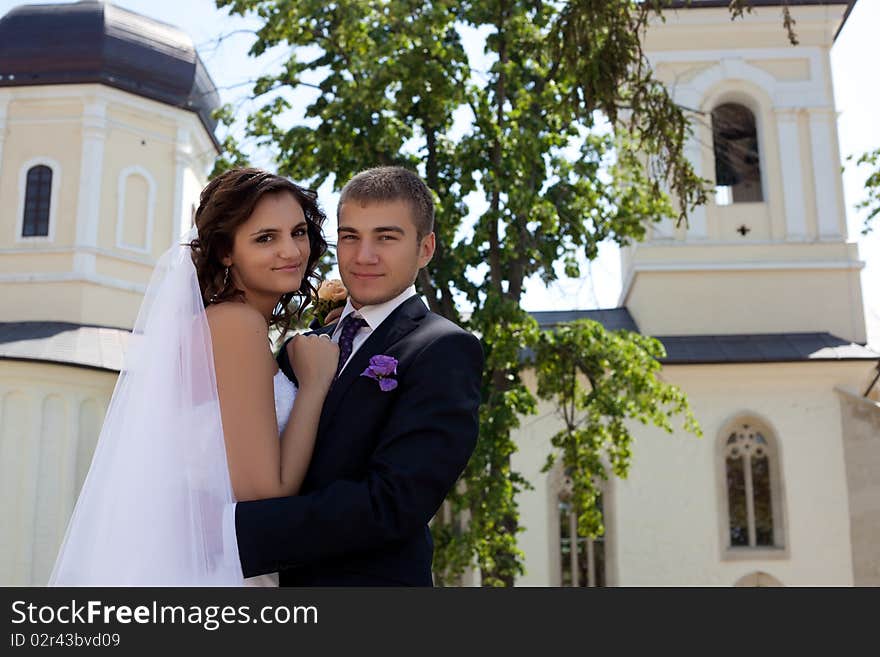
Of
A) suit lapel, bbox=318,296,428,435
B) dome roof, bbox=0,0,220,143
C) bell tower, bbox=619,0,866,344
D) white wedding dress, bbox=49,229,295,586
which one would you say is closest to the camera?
white wedding dress, bbox=49,229,295,586

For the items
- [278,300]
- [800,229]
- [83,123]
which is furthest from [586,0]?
[83,123]

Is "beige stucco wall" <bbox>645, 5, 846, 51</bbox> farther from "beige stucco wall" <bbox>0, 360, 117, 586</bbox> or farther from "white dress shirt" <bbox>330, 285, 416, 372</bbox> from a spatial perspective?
"white dress shirt" <bbox>330, 285, 416, 372</bbox>

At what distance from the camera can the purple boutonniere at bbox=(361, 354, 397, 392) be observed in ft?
9.61

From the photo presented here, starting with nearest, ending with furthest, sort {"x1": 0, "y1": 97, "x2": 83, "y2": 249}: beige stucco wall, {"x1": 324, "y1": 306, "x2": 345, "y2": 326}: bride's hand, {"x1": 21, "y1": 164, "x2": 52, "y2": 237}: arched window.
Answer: {"x1": 324, "y1": 306, "x2": 345, "y2": 326}: bride's hand → {"x1": 0, "y1": 97, "x2": 83, "y2": 249}: beige stucco wall → {"x1": 21, "y1": 164, "x2": 52, "y2": 237}: arched window

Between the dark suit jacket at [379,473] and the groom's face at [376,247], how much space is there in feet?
0.45

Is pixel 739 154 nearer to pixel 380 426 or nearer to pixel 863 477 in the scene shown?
pixel 863 477

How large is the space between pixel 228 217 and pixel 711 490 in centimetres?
1939

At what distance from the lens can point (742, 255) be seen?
23656mm

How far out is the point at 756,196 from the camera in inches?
973

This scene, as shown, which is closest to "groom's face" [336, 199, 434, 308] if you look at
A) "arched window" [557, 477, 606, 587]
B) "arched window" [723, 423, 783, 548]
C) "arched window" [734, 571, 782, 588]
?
"arched window" [557, 477, 606, 587]

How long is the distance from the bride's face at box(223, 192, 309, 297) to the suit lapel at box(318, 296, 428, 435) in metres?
0.29

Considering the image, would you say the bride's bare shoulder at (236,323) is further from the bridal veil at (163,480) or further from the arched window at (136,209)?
the arched window at (136,209)

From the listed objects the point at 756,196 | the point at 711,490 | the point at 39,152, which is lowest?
the point at 711,490

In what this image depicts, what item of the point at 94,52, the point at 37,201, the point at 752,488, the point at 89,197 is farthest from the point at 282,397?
the point at 94,52
